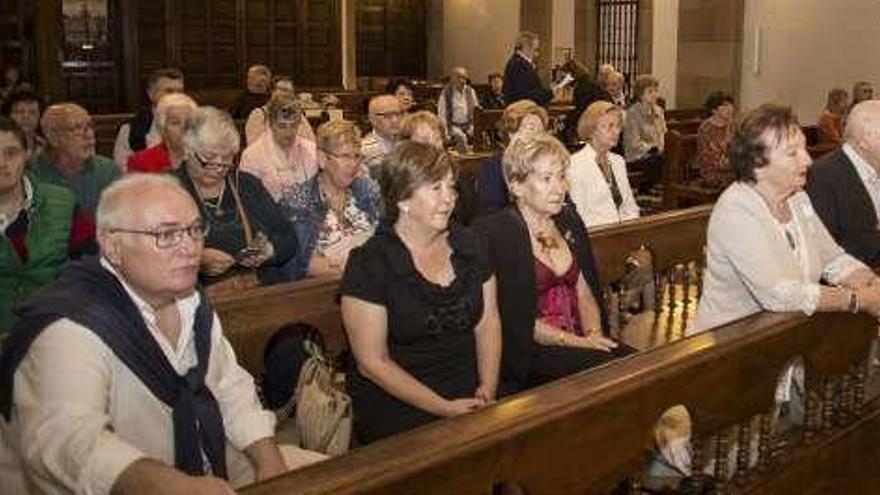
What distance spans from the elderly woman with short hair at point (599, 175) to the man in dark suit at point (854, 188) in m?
1.21

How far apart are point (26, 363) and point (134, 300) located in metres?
0.27

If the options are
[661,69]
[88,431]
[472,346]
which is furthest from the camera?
[661,69]

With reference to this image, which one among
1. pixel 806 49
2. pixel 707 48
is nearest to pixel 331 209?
pixel 806 49

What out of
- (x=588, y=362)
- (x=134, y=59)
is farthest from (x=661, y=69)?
(x=588, y=362)

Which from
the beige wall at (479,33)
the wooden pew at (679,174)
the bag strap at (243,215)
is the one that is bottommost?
the wooden pew at (679,174)

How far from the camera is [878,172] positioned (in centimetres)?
444

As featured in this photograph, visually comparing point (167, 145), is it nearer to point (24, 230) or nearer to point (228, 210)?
point (228, 210)

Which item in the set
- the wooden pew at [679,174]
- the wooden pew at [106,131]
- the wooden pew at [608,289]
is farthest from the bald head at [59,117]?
the wooden pew at [679,174]

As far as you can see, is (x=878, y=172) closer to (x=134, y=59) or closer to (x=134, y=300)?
(x=134, y=300)

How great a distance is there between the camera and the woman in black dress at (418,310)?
312 centimetres

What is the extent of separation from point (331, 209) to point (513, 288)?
124 centimetres

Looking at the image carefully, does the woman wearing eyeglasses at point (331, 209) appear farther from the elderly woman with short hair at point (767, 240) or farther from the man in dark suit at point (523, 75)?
the man in dark suit at point (523, 75)

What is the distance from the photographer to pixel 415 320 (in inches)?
123

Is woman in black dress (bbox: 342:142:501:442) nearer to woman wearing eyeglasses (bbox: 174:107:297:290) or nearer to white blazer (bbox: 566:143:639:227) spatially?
woman wearing eyeglasses (bbox: 174:107:297:290)
